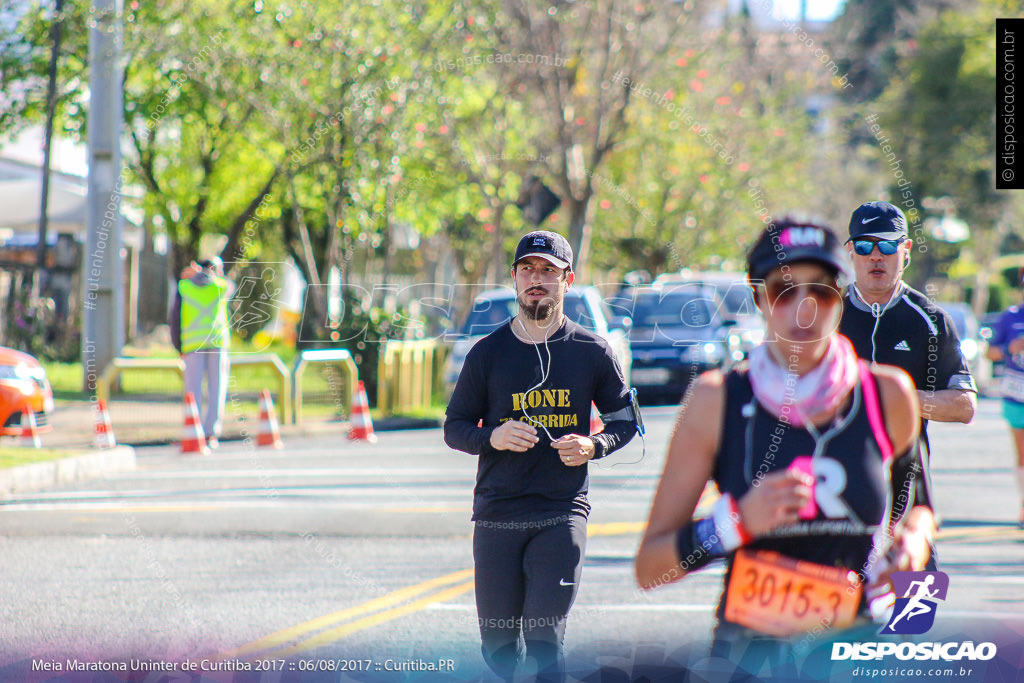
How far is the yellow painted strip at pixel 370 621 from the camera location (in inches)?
233

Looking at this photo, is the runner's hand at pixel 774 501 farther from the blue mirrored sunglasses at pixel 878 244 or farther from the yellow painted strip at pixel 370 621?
the yellow painted strip at pixel 370 621

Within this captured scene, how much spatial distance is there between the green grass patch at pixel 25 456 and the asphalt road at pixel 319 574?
57cm

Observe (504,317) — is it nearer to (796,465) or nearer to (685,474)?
(685,474)

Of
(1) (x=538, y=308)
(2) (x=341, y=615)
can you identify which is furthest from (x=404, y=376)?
(1) (x=538, y=308)

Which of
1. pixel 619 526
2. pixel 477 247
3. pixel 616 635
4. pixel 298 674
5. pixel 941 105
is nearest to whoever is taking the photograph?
pixel 298 674

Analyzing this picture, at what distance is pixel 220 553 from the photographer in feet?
27.4

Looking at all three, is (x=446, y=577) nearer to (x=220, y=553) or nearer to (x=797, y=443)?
(x=220, y=553)

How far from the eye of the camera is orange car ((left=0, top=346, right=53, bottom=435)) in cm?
1327

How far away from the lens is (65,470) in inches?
468

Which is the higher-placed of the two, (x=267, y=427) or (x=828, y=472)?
(x=828, y=472)

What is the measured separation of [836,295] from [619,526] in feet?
22.8

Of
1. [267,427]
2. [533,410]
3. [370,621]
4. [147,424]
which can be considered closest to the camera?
[533,410]

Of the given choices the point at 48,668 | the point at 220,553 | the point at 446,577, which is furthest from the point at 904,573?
the point at 220,553

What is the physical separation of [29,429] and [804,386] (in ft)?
40.6
